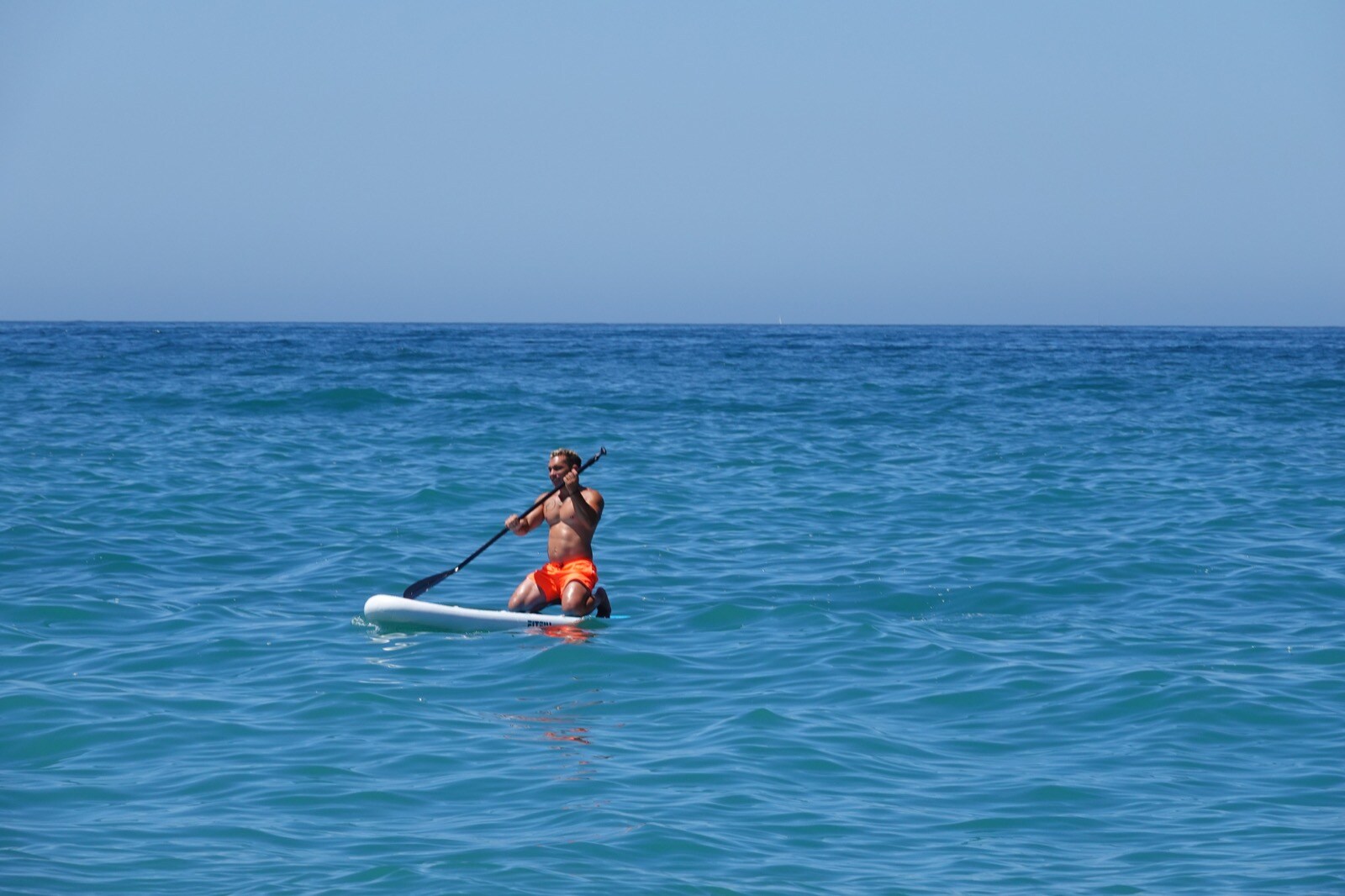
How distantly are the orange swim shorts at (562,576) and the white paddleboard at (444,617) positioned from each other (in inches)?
21.0

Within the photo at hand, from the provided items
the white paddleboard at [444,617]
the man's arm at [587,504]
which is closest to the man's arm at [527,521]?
the man's arm at [587,504]

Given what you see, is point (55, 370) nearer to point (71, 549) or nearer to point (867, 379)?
point (867, 379)

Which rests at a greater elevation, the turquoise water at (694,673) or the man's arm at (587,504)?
the man's arm at (587,504)

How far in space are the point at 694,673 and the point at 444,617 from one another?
247 centimetres

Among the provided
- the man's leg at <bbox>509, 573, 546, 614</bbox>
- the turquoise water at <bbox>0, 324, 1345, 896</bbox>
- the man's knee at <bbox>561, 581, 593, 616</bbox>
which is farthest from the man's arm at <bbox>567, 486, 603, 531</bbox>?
the turquoise water at <bbox>0, 324, 1345, 896</bbox>

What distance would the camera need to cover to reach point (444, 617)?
1134 cm

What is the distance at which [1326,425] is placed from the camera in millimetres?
26484

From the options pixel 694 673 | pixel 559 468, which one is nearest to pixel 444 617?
pixel 559 468

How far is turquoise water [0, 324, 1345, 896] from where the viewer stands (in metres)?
6.80

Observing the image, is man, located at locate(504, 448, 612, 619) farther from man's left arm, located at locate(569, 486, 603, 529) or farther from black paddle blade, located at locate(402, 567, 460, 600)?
black paddle blade, located at locate(402, 567, 460, 600)

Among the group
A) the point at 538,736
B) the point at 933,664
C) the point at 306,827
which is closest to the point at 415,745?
the point at 538,736

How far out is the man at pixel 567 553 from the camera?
1190 centimetres

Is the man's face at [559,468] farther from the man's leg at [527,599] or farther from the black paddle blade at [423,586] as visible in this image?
the black paddle blade at [423,586]

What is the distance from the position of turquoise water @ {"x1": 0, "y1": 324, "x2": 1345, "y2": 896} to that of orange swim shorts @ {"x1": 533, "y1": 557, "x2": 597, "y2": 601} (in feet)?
1.76
